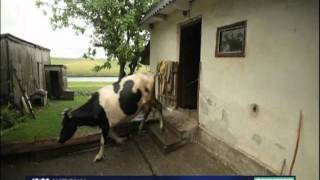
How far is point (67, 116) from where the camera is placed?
222 centimetres

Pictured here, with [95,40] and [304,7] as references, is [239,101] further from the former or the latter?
→ [95,40]

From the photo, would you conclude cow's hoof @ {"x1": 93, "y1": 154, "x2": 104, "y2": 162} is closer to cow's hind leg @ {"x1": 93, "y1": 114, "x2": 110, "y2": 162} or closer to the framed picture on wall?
cow's hind leg @ {"x1": 93, "y1": 114, "x2": 110, "y2": 162}

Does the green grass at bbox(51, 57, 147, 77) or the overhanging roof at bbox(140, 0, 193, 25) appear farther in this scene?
the overhanging roof at bbox(140, 0, 193, 25)

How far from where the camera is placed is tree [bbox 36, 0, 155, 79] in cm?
198

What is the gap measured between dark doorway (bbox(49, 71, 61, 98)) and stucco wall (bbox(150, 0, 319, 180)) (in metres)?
1.34

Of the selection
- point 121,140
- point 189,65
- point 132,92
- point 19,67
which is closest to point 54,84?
point 19,67

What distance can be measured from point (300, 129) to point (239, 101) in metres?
0.65

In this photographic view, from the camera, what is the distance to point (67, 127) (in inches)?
85.9

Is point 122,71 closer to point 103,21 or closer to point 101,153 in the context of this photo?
point 103,21

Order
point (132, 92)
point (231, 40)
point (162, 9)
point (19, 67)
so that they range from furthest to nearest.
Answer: point (162, 9), point (132, 92), point (231, 40), point (19, 67)

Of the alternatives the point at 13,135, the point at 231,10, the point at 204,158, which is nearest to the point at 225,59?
the point at 231,10

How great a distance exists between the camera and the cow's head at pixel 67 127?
215cm

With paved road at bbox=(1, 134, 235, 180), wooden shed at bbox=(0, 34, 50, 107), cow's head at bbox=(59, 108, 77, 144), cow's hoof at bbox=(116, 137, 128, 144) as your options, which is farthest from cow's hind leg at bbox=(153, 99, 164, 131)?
wooden shed at bbox=(0, 34, 50, 107)

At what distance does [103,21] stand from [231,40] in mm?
1134
